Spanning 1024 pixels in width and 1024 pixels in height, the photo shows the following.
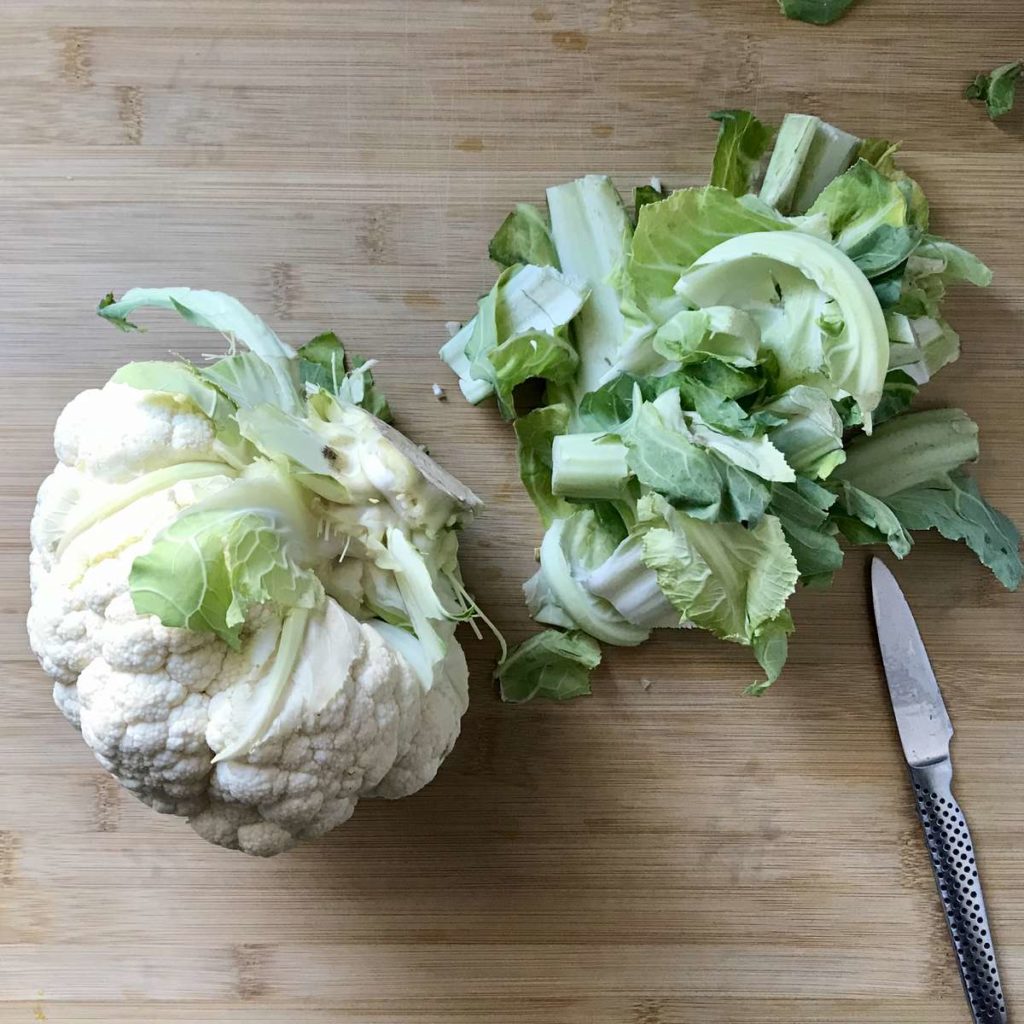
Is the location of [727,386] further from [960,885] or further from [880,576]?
[960,885]

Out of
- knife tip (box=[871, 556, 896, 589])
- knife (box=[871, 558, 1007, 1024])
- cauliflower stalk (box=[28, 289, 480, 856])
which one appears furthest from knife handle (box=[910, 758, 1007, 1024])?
cauliflower stalk (box=[28, 289, 480, 856])

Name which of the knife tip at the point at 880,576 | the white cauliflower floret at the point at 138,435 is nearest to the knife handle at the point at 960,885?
the knife tip at the point at 880,576

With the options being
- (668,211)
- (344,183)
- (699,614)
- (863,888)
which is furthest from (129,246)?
(863,888)

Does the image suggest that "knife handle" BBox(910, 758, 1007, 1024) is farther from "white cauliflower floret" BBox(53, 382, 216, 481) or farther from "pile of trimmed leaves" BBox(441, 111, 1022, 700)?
"white cauliflower floret" BBox(53, 382, 216, 481)

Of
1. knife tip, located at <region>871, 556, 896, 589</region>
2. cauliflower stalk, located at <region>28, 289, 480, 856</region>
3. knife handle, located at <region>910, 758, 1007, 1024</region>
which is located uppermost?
cauliflower stalk, located at <region>28, 289, 480, 856</region>

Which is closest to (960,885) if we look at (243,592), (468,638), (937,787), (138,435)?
(937,787)

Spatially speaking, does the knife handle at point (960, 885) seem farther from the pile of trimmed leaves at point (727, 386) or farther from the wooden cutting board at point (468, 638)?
the pile of trimmed leaves at point (727, 386)
